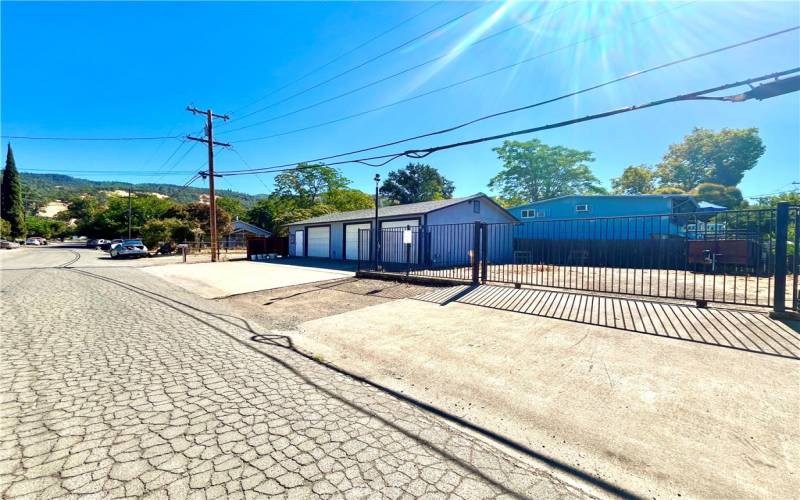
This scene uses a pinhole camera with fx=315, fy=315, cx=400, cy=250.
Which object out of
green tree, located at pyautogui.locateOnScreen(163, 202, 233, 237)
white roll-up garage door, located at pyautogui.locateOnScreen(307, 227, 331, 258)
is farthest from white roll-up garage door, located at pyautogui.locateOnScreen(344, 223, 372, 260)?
green tree, located at pyautogui.locateOnScreen(163, 202, 233, 237)

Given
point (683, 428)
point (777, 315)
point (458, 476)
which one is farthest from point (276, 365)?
point (777, 315)

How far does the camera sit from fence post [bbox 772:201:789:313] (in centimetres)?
473

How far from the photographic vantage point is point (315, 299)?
8.09 m

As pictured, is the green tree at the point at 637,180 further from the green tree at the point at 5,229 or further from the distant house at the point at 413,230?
the green tree at the point at 5,229

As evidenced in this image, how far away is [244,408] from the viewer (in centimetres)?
280

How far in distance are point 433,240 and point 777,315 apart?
12163mm

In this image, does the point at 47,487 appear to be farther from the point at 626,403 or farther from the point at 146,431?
the point at 626,403

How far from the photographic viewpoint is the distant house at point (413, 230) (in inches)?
620

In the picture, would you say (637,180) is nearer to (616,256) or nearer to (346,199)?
(616,256)

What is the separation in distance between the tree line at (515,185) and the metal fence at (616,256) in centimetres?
1703

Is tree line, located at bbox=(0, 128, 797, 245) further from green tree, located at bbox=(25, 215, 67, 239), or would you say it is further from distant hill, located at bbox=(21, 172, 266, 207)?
distant hill, located at bbox=(21, 172, 266, 207)

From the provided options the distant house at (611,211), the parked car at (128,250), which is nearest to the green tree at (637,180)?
the distant house at (611,211)

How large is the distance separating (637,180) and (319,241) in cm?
3958

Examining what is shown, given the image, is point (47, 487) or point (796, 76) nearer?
point (47, 487)
